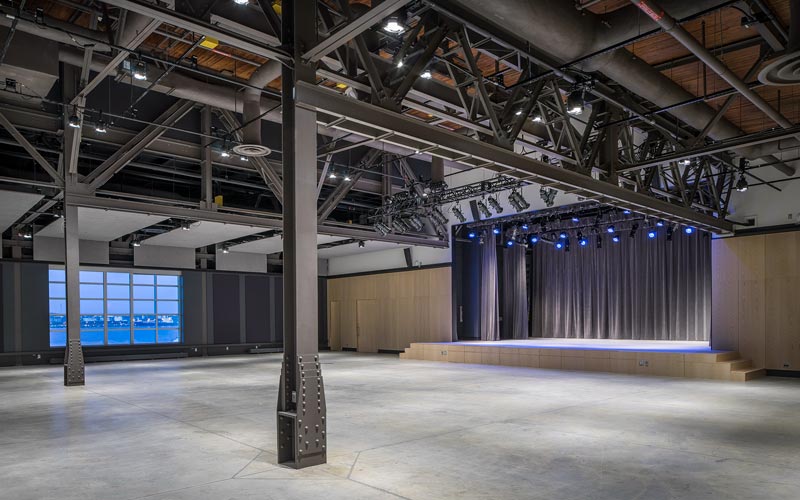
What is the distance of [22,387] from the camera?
1486 cm

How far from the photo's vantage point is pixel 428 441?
786cm

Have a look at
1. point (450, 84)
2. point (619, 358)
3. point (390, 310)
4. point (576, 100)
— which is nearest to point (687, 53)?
point (576, 100)

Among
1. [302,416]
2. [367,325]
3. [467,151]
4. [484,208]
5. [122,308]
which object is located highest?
[484,208]

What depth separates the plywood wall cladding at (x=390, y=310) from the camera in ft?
80.5

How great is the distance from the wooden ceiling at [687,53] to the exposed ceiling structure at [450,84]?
0.04 meters

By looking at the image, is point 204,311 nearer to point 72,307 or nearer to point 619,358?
point 72,307

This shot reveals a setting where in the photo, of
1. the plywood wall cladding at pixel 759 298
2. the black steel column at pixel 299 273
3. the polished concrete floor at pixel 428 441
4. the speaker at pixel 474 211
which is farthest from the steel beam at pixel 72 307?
the plywood wall cladding at pixel 759 298

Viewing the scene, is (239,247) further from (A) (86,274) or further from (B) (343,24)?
(B) (343,24)

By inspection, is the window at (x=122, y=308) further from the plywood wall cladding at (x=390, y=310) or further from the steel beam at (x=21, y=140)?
the steel beam at (x=21, y=140)

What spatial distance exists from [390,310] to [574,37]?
21018 mm

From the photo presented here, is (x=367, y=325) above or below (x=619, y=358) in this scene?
below

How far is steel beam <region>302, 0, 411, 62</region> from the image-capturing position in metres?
5.66

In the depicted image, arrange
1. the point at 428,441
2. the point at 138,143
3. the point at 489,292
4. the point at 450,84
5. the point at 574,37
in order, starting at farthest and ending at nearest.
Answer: the point at 489,292 < the point at 138,143 < the point at 450,84 < the point at 428,441 < the point at 574,37

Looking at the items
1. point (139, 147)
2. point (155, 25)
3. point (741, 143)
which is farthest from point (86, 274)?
point (741, 143)
